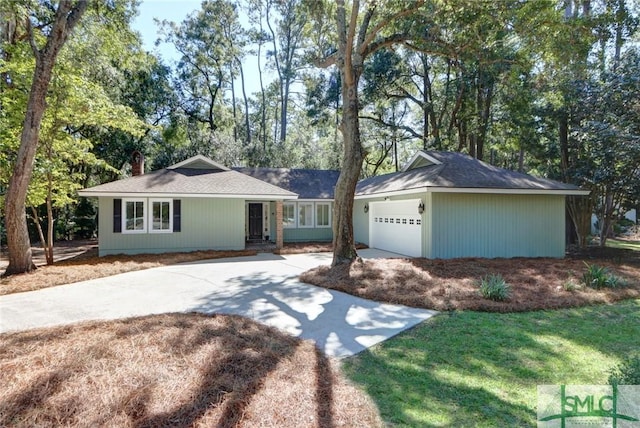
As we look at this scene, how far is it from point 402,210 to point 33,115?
1125cm

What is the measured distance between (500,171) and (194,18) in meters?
22.3

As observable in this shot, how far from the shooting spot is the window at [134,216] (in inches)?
516

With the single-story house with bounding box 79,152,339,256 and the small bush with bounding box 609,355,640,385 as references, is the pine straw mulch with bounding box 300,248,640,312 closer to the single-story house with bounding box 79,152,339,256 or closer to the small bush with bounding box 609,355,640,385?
the small bush with bounding box 609,355,640,385

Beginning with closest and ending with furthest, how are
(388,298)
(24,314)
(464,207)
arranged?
(24,314), (388,298), (464,207)

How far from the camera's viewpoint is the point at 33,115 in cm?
886

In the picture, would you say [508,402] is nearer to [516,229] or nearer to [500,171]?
[516,229]

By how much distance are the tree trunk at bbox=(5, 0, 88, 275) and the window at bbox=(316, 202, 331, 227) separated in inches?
459

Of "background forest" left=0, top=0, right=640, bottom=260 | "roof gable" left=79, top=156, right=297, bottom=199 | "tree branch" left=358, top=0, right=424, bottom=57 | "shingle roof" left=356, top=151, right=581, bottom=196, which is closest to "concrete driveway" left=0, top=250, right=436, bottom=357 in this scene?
"roof gable" left=79, top=156, right=297, bottom=199

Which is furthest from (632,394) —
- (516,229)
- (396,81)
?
(396,81)

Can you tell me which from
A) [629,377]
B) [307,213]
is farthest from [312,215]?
[629,377]

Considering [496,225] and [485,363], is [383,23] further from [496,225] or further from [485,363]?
[485,363]

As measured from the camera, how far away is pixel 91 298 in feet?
23.2

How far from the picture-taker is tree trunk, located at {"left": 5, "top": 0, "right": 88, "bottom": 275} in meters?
8.83

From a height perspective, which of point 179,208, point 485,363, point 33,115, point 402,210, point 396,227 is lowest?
point 485,363
